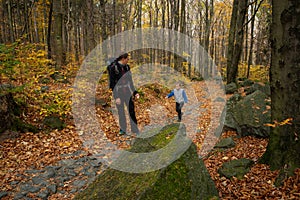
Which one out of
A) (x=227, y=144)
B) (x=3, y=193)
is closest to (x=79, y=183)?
(x=3, y=193)

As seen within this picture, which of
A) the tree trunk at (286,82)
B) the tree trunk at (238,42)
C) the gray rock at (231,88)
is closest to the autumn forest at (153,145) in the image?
the tree trunk at (286,82)

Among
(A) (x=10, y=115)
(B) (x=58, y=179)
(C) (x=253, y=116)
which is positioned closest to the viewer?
(B) (x=58, y=179)

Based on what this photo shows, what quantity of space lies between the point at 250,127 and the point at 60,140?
16.7 feet

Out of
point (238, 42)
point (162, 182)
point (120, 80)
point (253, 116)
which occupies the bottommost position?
point (253, 116)

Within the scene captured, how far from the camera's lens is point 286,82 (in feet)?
11.0

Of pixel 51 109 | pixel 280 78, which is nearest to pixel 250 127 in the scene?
pixel 280 78

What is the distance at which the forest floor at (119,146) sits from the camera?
132 inches

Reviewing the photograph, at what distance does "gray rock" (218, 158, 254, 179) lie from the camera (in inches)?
156

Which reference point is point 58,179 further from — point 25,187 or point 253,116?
point 253,116

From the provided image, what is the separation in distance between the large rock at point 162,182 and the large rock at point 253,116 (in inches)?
133

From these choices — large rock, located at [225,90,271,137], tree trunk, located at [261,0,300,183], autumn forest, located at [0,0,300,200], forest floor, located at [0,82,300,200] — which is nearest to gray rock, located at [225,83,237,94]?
autumn forest, located at [0,0,300,200]

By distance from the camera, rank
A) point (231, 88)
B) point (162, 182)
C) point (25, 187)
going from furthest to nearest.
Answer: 1. point (231, 88)
2. point (25, 187)
3. point (162, 182)

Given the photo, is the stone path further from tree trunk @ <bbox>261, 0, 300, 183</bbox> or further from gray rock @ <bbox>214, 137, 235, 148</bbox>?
tree trunk @ <bbox>261, 0, 300, 183</bbox>

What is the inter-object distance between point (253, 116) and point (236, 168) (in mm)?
2508
